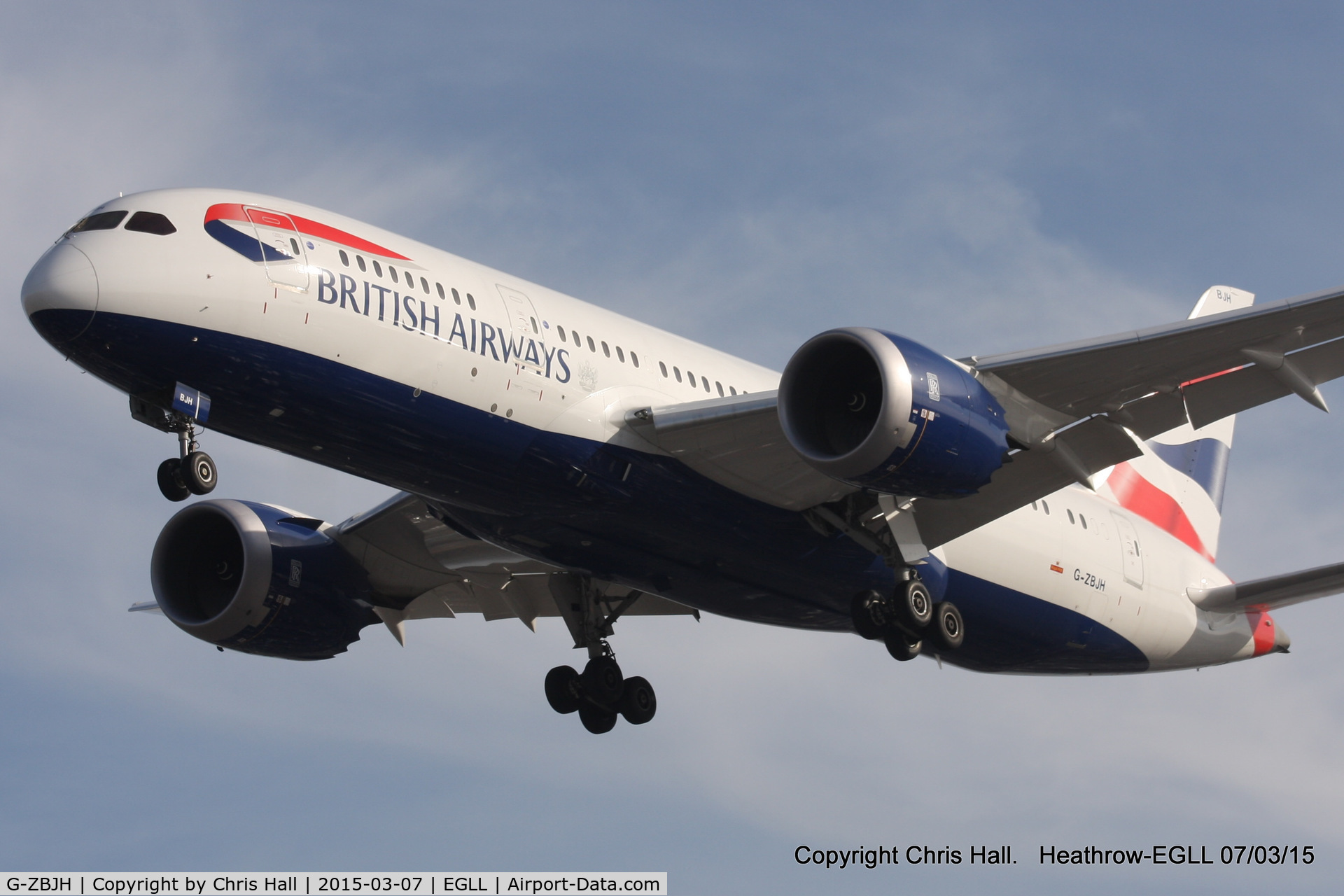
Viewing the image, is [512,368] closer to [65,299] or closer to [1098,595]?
[65,299]

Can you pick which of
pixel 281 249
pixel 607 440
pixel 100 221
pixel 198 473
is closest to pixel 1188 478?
pixel 607 440

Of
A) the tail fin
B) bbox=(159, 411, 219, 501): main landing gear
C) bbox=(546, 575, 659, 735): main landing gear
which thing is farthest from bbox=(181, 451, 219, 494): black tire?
the tail fin

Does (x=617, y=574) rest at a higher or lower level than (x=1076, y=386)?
lower

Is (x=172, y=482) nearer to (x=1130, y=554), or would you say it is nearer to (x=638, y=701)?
(x=638, y=701)

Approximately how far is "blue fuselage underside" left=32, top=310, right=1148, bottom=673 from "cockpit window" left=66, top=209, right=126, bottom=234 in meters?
1.33

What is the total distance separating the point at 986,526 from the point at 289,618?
12.3 m

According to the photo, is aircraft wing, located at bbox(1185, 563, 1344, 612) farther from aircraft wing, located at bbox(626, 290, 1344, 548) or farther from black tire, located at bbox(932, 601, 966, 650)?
black tire, located at bbox(932, 601, 966, 650)

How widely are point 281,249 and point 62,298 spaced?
8.78 ft

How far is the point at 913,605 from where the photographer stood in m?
23.2

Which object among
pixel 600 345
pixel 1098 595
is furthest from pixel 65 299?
pixel 1098 595

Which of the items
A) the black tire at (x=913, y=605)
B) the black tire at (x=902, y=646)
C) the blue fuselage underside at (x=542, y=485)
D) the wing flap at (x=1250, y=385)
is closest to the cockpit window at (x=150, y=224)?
the blue fuselage underside at (x=542, y=485)

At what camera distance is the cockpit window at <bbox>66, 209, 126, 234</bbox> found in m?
18.8

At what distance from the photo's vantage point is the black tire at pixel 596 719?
27516 mm

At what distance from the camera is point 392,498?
26.8 m
